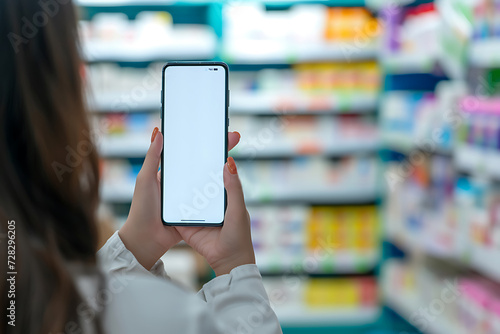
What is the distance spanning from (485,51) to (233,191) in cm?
146

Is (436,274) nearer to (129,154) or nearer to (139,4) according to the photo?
(129,154)

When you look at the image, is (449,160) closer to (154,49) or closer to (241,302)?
(154,49)

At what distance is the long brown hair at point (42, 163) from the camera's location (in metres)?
0.51

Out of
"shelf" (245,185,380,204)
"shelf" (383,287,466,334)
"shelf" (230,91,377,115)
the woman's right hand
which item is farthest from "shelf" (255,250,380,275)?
the woman's right hand

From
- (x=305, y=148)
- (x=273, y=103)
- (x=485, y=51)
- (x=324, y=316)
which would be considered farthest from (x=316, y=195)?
(x=485, y=51)

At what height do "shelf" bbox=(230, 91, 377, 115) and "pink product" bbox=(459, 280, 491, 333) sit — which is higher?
"shelf" bbox=(230, 91, 377, 115)

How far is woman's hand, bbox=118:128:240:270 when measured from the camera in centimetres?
74

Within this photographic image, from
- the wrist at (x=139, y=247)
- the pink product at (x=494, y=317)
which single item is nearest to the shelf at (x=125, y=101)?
the pink product at (x=494, y=317)

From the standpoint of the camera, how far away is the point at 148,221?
76 centimetres

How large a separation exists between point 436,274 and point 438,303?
9.3 inches

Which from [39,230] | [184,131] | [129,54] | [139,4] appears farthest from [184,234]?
[139,4]

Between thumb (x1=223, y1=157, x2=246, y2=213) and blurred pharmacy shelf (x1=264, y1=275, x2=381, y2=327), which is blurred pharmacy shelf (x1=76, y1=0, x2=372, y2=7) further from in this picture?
thumb (x1=223, y1=157, x2=246, y2=213)

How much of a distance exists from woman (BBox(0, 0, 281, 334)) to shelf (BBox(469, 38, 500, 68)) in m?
1.52

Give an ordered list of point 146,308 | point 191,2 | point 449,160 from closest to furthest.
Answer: point 146,308 < point 449,160 < point 191,2
